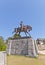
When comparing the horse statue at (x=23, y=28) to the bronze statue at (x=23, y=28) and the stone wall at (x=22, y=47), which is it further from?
the stone wall at (x=22, y=47)

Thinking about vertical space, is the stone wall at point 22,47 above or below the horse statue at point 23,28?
below

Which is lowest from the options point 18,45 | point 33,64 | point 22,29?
point 33,64

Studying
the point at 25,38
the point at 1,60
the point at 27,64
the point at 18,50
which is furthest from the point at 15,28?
the point at 1,60

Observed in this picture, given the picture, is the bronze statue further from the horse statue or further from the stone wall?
the stone wall

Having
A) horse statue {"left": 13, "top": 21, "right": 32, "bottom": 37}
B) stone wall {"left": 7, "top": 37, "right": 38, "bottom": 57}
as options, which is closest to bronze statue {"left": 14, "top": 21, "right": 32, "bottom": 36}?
horse statue {"left": 13, "top": 21, "right": 32, "bottom": 37}

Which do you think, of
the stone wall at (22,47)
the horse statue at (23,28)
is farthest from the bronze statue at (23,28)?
the stone wall at (22,47)

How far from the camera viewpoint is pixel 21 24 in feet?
49.8

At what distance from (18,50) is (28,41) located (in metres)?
1.70

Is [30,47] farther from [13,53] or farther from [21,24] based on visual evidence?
[21,24]

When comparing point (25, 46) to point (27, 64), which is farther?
point (25, 46)

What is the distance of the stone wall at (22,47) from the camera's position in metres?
13.7

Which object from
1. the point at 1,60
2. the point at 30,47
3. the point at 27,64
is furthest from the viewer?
the point at 30,47

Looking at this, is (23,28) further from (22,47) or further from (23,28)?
(22,47)

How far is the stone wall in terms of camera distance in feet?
45.0
